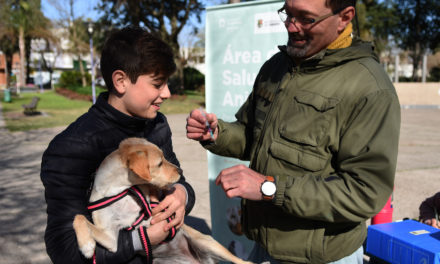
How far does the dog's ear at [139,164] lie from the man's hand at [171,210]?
0.66 ft

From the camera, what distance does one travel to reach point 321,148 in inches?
71.6

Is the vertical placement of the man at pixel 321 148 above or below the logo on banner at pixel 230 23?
below

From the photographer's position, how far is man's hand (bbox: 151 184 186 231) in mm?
2027

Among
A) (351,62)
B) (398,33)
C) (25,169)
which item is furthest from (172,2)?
(351,62)

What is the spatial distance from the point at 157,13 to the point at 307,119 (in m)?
30.3

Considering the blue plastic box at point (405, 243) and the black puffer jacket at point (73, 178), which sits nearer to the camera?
the black puffer jacket at point (73, 178)

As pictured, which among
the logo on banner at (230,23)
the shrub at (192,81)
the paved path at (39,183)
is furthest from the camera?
the shrub at (192,81)

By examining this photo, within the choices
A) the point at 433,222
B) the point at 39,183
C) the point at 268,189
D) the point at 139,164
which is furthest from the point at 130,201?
the point at 39,183

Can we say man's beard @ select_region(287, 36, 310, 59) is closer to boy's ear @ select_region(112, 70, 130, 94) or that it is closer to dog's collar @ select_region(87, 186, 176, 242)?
boy's ear @ select_region(112, 70, 130, 94)

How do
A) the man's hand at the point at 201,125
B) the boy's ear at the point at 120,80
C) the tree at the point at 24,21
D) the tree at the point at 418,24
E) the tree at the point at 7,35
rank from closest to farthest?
the boy's ear at the point at 120,80
the man's hand at the point at 201,125
the tree at the point at 418,24
the tree at the point at 7,35
the tree at the point at 24,21

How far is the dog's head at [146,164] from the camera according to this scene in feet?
6.45

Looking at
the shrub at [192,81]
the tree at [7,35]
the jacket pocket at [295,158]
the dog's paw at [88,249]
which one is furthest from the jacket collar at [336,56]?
the tree at [7,35]

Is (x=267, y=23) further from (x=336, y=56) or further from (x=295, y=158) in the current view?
(x=295, y=158)

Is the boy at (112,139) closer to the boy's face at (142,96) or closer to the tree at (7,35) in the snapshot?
the boy's face at (142,96)
